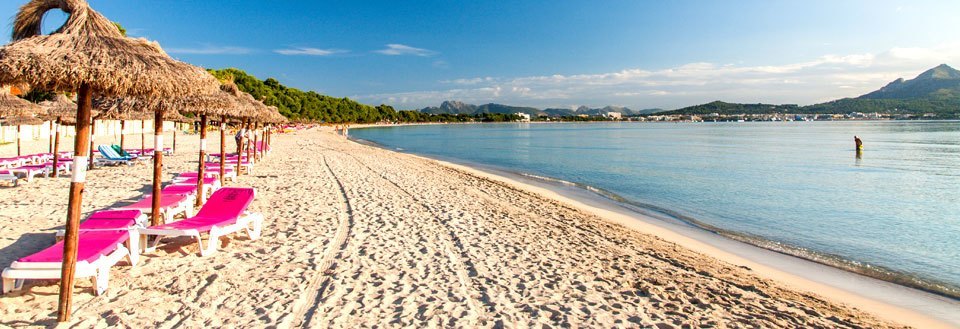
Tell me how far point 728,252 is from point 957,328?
303 cm

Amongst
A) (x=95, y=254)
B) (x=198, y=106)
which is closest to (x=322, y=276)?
(x=95, y=254)

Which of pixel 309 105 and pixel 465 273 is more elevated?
pixel 309 105

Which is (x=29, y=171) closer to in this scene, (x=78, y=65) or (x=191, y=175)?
(x=191, y=175)

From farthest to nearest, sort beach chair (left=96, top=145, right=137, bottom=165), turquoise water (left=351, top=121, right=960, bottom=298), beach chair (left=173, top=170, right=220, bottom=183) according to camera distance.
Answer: beach chair (left=96, top=145, right=137, bottom=165) < beach chair (left=173, top=170, right=220, bottom=183) < turquoise water (left=351, top=121, right=960, bottom=298)

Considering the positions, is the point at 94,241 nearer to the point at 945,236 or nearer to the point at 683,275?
the point at 683,275

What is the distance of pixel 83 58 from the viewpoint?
3662 mm

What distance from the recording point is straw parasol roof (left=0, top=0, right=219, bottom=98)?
3.55 meters

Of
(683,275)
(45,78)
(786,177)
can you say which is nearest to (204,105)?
(45,78)

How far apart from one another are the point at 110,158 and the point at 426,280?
13488mm

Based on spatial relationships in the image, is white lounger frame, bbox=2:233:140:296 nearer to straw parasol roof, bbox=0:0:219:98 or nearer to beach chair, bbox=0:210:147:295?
beach chair, bbox=0:210:147:295

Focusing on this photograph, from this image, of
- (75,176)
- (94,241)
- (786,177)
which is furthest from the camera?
(786,177)

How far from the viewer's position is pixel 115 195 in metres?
9.40

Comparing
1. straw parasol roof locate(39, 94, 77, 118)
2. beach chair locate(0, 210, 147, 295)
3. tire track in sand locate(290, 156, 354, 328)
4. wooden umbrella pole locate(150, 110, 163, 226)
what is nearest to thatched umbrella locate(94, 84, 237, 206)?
wooden umbrella pole locate(150, 110, 163, 226)

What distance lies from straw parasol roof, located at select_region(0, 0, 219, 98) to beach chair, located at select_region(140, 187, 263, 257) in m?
1.75
